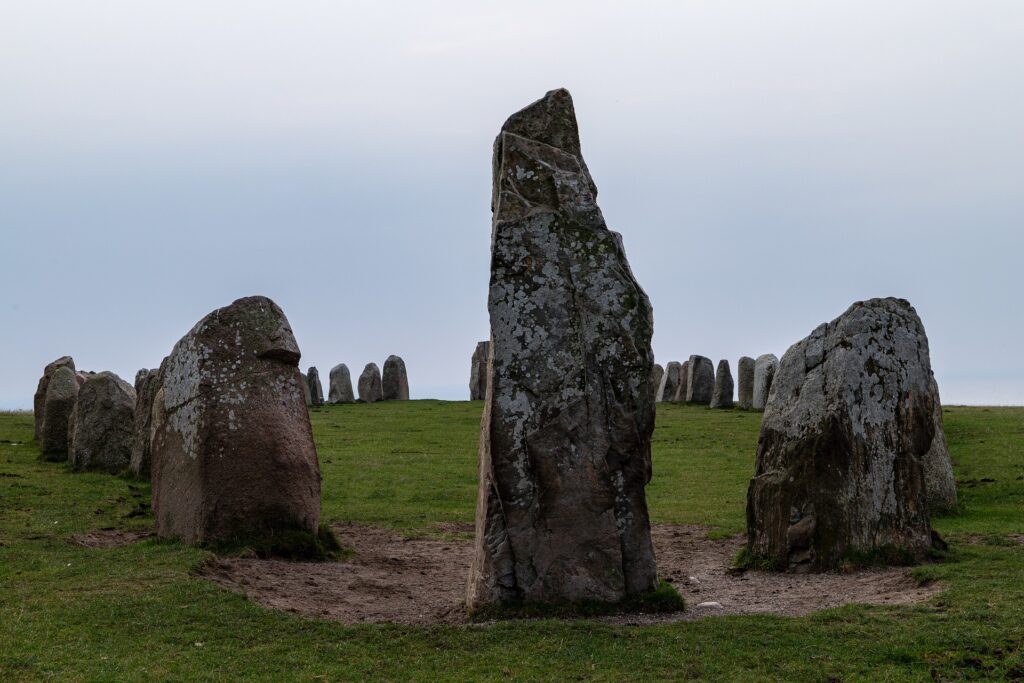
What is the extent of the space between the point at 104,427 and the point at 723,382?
25.2 m

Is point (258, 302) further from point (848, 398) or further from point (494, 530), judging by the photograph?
point (848, 398)

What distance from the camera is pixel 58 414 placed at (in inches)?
950

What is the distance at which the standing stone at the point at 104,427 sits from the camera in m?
21.4

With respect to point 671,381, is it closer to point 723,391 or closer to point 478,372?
point 723,391

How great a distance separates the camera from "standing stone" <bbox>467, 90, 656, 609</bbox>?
10.2 meters

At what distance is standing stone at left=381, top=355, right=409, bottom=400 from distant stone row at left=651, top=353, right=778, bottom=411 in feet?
41.8

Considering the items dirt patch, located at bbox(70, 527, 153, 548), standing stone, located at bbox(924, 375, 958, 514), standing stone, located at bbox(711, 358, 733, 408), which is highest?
standing stone, located at bbox(711, 358, 733, 408)

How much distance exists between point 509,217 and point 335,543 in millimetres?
6160

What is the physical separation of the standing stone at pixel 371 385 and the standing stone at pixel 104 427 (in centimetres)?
2583

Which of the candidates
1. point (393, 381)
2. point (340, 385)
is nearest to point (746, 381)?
point (393, 381)

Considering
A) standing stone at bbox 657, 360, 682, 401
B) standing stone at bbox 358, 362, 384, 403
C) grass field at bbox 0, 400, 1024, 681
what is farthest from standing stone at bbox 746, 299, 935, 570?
standing stone at bbox 358, 362, 384, 403

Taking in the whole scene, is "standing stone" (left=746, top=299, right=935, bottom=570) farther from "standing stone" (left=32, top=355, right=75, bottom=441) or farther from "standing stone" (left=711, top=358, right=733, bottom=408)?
"standing stone" (left=711, top=358, right=733, bottom=408)

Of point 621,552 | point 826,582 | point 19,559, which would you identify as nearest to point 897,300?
point 826,582

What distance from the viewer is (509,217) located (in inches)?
424
